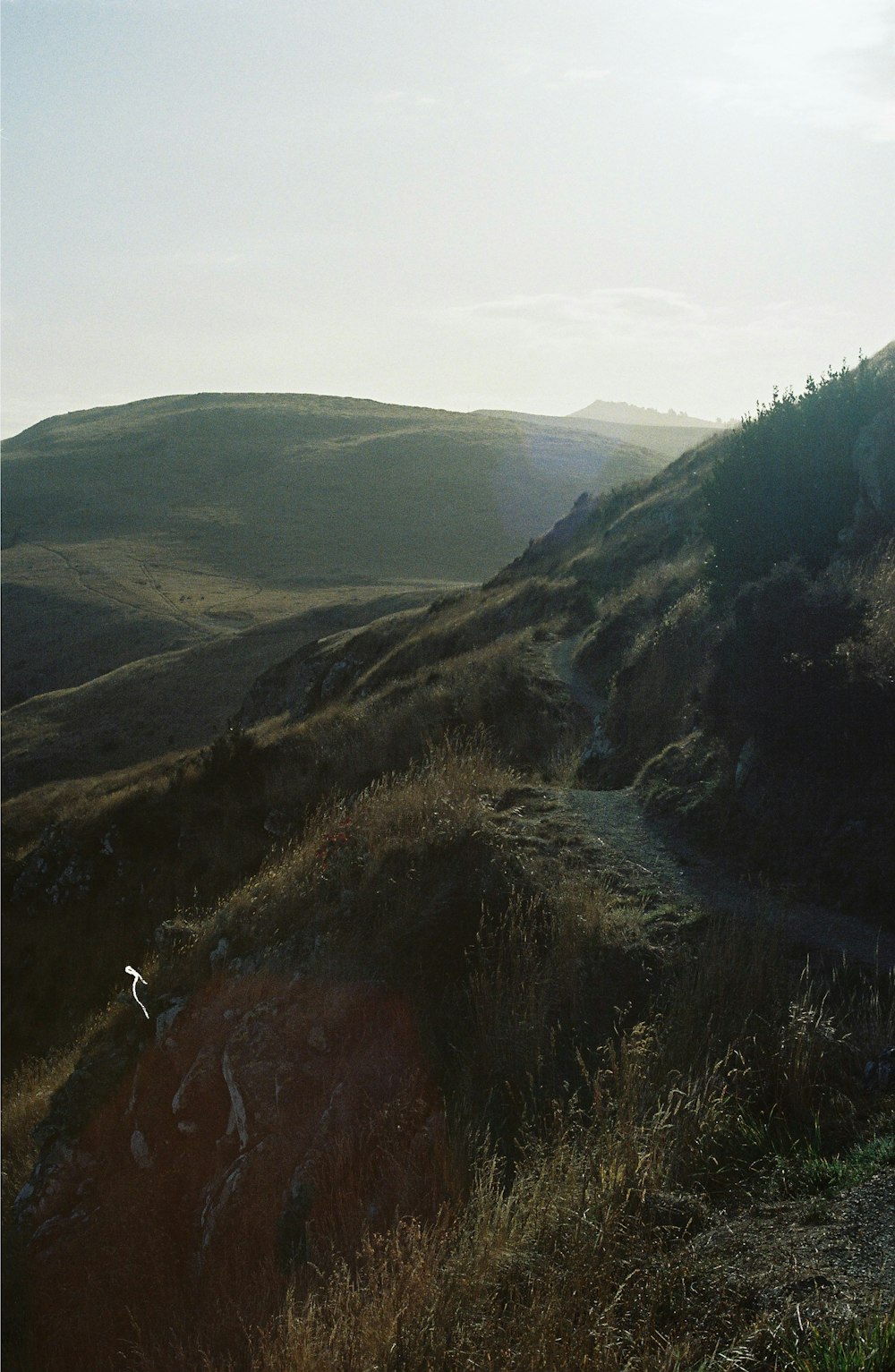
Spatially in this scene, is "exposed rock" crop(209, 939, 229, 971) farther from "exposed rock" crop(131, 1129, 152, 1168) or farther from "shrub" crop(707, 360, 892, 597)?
"shrub" crop(707, 360, 892, 597)

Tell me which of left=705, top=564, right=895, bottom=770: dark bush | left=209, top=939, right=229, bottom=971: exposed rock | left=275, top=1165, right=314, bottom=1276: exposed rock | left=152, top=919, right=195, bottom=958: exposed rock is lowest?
left=275, top=1165, right=314, bottom=1276: exposed rock

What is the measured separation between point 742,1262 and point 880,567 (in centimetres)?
840

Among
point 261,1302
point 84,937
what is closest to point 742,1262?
point 261,1302

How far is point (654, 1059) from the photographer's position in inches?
205

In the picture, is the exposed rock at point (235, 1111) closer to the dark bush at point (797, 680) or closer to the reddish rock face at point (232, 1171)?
the reddish rock face at point (232, 1171)

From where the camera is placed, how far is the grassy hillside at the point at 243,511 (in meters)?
56.3

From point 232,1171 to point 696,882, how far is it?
3.90 metres

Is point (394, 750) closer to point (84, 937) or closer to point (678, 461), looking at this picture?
point (84, 937)

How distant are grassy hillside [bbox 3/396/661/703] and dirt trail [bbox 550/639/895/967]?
43.1 meters

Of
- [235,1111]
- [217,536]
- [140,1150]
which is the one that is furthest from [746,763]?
[217,536]

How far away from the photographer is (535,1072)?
18.4ft

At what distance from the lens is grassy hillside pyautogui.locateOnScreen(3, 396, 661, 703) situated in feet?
185

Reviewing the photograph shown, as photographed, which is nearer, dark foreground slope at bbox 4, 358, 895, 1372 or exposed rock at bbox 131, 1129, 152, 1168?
dark foreground slope at bbox 4, 358, 895, 1372

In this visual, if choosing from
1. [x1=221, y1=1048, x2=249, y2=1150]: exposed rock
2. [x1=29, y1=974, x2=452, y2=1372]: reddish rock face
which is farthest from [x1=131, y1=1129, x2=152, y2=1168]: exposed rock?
[x1=221, y1=1048, x2=249, y2=1150]: exposed rock
